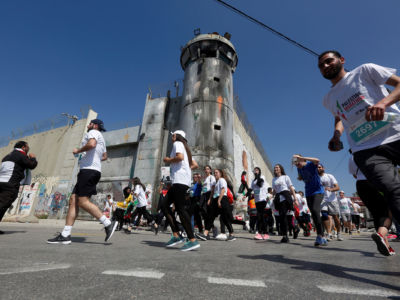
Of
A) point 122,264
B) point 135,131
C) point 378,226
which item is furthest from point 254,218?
point 135,131

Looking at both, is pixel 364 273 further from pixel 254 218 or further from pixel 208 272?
pixel 254 218

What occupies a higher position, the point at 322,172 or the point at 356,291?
the point at 322,172

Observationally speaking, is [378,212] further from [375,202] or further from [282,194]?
[282,194]

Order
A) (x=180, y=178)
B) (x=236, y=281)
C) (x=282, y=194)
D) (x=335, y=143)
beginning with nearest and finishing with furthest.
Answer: (x=236, y=281)
(x=335, y=143)
(x=180, y=178)
(x=282, y=194)

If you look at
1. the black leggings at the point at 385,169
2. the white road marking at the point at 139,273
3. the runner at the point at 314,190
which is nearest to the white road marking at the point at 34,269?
the white road marking at the point at 139,273

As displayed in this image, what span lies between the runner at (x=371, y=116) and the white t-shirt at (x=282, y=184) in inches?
142

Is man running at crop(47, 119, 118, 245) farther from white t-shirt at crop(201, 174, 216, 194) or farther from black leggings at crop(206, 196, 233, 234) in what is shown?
white t-shirt at crop(201, 174, 216, 194)

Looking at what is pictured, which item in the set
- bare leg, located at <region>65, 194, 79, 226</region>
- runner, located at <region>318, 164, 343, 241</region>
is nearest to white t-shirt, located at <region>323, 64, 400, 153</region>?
bare leg, located at <region>65, 194, 79, 226</region>

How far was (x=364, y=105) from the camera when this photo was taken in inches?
78.0

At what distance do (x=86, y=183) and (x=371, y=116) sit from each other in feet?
11.9

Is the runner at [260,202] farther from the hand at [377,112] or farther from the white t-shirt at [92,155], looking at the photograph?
the hand at [377,112]

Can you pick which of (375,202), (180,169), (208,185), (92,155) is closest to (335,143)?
(375,202)

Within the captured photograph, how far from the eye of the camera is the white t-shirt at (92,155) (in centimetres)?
362

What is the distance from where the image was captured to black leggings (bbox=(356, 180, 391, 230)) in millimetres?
2062
